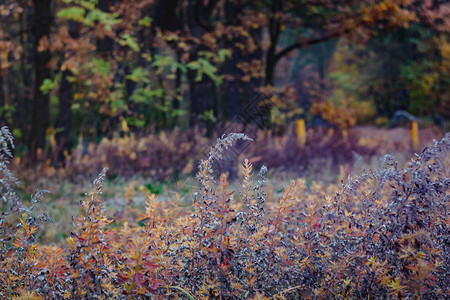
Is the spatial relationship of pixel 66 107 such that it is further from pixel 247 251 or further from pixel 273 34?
pixel 247 251

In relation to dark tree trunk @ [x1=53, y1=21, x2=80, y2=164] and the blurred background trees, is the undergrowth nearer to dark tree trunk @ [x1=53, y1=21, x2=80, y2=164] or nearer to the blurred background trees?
the blurred background trees

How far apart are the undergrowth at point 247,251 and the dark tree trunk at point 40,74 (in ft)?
25.2

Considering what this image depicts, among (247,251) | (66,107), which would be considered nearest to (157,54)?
(66,107)

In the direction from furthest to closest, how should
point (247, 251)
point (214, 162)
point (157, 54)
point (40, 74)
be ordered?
point (157, 54), point (40, 74), point (214, 162), point (247, 251)

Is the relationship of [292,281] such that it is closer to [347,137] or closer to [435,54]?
[347,137]

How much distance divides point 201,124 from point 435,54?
15.3 meters

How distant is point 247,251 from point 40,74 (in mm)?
8545

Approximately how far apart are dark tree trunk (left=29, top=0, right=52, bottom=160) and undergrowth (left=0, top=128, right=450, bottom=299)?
25.2 feet

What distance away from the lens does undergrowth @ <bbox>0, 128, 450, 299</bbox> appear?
6.22ft

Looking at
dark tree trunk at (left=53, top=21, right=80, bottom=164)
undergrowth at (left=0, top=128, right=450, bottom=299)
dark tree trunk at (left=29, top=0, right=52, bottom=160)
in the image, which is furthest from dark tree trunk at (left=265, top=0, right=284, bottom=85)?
undergrowth at (left=0, top=128, right=450, bottom=299)

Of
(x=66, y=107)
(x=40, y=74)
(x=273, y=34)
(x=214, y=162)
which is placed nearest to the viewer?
(x=214, y=162)

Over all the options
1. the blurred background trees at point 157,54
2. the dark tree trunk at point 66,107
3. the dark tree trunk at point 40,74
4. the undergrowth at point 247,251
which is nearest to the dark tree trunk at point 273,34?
the blurred background trees at point 157,54

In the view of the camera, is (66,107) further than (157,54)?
No

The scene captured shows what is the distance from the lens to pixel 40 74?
9359 mm
